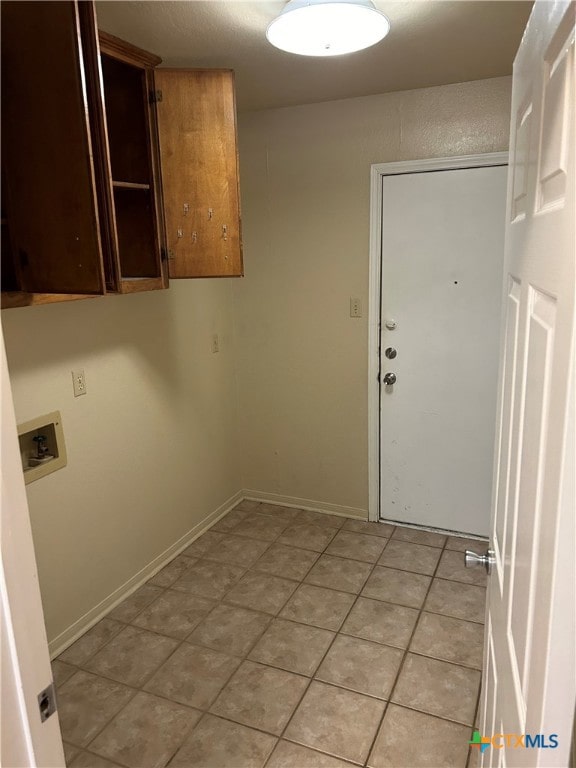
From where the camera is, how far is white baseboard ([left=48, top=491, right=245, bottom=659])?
2369 millimetres

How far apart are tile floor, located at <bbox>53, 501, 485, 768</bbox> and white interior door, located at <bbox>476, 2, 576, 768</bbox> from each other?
2.92 ft

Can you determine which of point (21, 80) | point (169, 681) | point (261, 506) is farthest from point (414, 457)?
point (21, 80)

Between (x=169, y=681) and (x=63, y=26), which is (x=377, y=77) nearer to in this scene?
(x=63, y=26)

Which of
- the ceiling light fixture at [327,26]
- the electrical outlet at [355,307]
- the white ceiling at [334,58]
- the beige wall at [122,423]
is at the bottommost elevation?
the beige wall at [122,423]

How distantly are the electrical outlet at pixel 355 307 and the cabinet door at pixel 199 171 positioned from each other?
91 centimetres

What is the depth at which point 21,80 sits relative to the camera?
1473 millimetres

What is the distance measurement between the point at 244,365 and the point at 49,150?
6.83ft

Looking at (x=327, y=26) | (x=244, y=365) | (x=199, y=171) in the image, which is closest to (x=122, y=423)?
(x=244, y=365)

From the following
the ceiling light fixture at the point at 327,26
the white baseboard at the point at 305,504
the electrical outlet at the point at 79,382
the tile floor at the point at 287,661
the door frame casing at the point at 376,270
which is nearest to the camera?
the ceiling light fixture at the point at 327,26

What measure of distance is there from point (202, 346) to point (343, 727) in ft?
6.63

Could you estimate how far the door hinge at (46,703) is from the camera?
2.76ft

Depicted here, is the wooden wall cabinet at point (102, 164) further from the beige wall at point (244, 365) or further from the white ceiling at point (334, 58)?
the beige wall at point (244, 365)

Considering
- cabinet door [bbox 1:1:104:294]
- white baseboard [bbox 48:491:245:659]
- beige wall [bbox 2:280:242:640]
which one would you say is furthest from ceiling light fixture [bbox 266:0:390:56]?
white baseboard [bbox 48:491:245:659]

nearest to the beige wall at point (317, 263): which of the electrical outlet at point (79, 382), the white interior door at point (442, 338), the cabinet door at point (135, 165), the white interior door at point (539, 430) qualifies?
the white interior door at point (442, 338)
